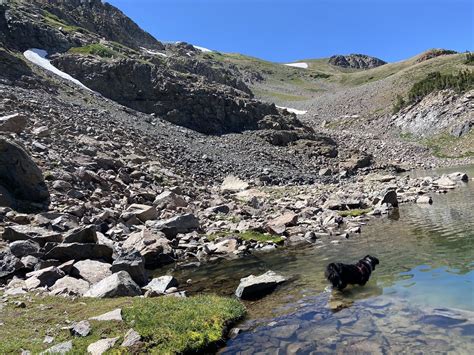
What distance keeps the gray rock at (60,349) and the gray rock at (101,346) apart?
40 centimetres

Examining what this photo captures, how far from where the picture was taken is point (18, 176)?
812 inches

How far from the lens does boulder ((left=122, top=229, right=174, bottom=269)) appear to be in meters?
17.1

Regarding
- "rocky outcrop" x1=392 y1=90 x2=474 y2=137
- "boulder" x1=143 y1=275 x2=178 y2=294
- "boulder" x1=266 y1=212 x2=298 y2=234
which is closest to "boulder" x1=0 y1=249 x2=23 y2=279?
"boulder" x1=143 y1=275 x2=178 y2=294

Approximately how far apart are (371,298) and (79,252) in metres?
10.5

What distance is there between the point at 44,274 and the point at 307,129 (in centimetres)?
6112

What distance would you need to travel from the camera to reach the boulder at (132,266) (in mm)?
13695

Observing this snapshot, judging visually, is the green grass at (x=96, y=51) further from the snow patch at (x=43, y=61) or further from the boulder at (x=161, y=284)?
the boulder at (x=161, y=284)

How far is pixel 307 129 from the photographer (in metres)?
70.1

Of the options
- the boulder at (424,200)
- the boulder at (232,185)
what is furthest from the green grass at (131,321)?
the boulder at (232,185)

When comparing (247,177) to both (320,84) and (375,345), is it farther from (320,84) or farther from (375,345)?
(320,84)

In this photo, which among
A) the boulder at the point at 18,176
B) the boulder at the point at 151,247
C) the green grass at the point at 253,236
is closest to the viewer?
the boulder at the point at 151,247

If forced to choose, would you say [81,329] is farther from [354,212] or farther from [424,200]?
[424,200]

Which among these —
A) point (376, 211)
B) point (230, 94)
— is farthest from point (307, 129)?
point (376, 211)

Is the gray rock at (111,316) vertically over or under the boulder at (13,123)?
under
